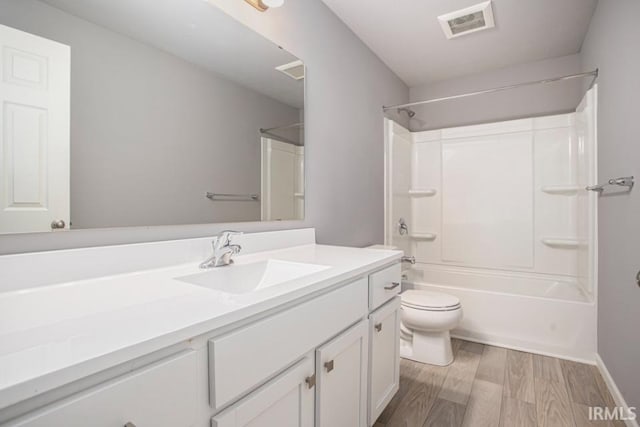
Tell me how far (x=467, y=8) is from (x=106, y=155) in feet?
7.31

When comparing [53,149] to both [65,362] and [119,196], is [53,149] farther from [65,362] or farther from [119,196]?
[65,362]

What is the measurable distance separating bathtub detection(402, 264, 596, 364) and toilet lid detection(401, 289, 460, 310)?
40 cm

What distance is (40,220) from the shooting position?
852mm

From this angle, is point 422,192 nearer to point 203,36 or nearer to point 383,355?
point 383,355

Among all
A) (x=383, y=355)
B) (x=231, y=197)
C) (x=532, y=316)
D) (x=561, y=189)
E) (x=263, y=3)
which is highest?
(x=263, y=3)

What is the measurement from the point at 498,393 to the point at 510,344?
0.72m

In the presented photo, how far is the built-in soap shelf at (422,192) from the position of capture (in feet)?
10.5

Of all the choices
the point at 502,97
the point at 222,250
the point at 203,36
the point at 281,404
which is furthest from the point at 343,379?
the point at 502,97

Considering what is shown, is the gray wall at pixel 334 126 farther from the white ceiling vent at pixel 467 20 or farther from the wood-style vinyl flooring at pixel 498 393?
the wood-style vinyl flooring at pixel 498 393

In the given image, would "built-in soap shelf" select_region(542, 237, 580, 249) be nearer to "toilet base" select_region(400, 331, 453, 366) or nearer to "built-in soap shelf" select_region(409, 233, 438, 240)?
"built-in soap shelf" select_region(409, 233, 438, 240)

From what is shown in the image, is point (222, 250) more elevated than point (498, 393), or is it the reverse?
point (222, 250)

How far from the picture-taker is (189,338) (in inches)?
23.0

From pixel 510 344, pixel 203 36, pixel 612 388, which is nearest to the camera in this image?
pixel 203 36

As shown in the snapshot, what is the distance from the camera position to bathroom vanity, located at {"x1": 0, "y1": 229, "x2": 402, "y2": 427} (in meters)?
0.45
